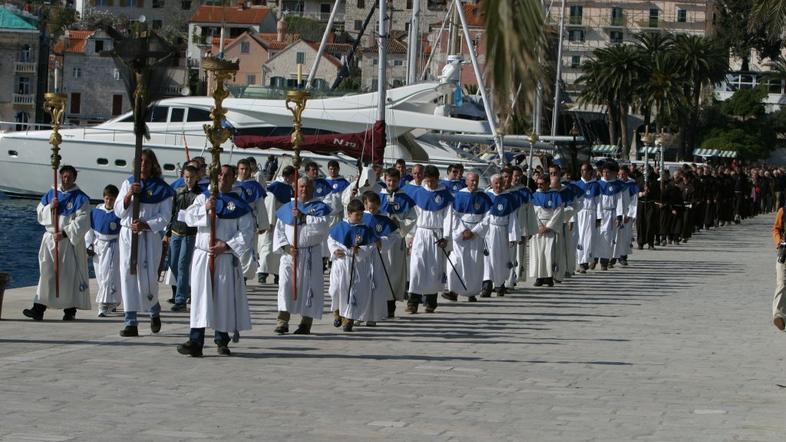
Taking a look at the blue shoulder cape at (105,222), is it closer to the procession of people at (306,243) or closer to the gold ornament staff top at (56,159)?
the procession of people at (306,243)

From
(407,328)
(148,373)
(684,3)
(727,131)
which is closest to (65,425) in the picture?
(148,373)

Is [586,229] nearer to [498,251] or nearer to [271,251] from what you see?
[498,251]

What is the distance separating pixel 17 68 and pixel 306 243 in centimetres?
9192

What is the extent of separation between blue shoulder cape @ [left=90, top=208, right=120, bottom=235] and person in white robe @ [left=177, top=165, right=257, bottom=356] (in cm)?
290

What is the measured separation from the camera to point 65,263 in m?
A: 16.7

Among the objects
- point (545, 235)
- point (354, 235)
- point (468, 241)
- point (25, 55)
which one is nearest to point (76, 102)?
point (25, 55)

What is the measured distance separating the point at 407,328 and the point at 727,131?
8213 cm

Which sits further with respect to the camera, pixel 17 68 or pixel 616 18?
pixel 17 68

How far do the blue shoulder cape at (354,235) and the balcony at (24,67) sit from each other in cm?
9105

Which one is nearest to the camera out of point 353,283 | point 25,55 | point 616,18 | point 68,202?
point 353,283

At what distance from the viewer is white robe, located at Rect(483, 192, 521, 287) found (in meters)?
21.5

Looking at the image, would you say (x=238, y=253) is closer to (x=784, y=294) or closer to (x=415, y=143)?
(x=784, y=294)

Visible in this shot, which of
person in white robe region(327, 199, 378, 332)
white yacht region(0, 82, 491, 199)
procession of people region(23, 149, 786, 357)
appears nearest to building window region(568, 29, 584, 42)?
white yacht region(0, 82, 491, 199)

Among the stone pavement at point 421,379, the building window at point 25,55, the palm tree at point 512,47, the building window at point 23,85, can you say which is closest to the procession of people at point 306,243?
the stone pavement at point 421,379
